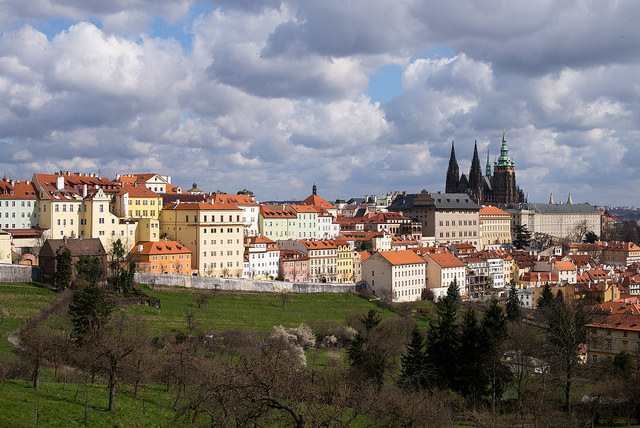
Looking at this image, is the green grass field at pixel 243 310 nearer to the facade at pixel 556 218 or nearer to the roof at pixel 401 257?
the roof at pixel 401 257

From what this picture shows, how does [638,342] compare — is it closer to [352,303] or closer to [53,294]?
[352,303]

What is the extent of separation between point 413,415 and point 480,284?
237 ft

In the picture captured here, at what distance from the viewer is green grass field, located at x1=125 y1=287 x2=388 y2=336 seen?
50.7 metres

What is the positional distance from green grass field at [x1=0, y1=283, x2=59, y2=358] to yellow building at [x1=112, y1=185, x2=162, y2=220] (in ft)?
65.7

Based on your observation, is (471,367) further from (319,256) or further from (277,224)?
(277,224)

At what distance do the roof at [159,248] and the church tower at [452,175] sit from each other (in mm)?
126195

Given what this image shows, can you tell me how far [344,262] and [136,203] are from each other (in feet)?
92.2

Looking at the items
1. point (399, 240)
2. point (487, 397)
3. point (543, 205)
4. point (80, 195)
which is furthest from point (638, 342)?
point (543, 205)

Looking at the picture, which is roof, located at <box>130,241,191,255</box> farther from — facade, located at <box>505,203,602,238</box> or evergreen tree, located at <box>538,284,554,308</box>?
facade, located at <box>505,203,602,238</box>

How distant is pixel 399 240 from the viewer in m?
108

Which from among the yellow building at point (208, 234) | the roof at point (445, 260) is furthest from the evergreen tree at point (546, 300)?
the yellow building at point (208, 234)

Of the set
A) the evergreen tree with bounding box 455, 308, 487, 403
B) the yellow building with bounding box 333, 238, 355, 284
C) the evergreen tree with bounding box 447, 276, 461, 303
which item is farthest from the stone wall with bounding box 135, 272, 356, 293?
the evergreen tree with bounding box 455, 308, 487, 403

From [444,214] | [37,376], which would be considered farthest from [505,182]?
[37,376]

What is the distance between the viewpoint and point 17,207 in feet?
216
